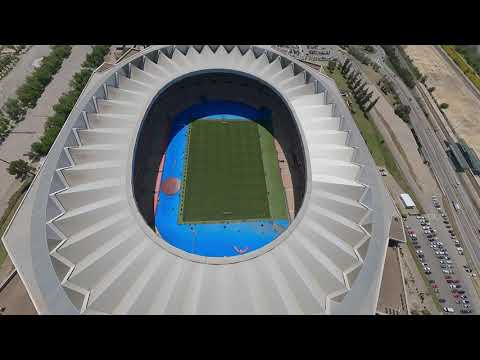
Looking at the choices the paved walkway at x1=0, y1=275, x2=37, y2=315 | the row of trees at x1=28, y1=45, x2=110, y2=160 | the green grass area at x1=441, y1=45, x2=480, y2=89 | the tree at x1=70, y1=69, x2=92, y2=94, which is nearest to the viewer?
the paved walkway at x1=0, y1=275, x2=37, y2=315

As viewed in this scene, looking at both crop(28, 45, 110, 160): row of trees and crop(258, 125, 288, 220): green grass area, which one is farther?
crop(28, 45, 110, 160): row of trees

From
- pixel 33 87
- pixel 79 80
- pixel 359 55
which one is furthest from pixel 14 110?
pixel 359 55

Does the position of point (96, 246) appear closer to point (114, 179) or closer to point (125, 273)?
point (125, 273)

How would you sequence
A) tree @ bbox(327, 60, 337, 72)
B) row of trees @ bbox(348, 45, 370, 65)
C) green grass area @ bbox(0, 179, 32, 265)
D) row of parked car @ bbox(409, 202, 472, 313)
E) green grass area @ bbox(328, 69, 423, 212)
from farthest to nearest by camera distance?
1. row of trees @ bbox(348, 45, 370, 65)
2. tree @ bbox(327, 60, 337, 72)
3. green grass area @ bbox(328, 69, 423, 212)
4. green grass area @ bbox(0, 179, 32, 265)
5. row of parked car @ bbox(409, 202, 472, 313)

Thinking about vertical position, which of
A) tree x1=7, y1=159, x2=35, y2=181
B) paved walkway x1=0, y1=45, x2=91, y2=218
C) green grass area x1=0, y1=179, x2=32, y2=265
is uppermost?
paved walkway x1=0, y1=45, x2=91, y2=218

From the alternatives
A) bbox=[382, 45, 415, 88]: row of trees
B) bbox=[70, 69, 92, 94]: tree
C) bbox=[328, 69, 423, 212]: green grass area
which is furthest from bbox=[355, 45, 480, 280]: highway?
bbox=[70, 69, 92, 94]: tree

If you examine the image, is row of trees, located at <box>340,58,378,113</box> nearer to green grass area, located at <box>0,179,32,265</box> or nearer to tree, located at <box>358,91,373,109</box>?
tree, located at <box>358,91,373,109</box>

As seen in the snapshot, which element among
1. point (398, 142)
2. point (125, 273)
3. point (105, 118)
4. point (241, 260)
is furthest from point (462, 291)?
point (105, 118)

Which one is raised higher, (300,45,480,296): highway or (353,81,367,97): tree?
(353,81,367,97): tree
